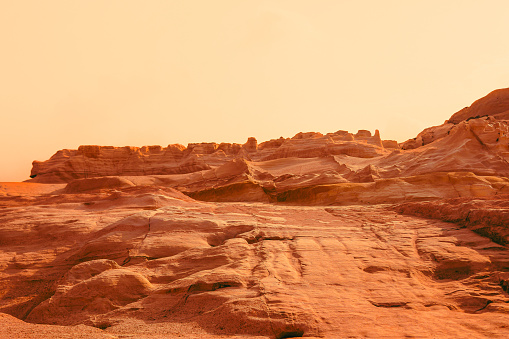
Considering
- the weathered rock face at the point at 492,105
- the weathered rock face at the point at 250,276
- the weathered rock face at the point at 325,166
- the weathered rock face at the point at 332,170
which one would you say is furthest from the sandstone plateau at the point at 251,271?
the weathered rock face at the point at 492,105

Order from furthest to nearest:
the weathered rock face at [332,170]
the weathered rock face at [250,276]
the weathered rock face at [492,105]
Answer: the weathered rock face at [492,105] < the weathered rock face at [332,170] < the weathered rock face at [250,276]

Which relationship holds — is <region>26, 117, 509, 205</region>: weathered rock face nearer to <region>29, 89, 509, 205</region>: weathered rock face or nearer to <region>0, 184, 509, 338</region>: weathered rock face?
<region>29, 89, 509, 205</region>: weathered rock face

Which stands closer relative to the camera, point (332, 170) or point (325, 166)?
point (332, 170)

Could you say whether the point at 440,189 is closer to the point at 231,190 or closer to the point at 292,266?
the point at 231,190

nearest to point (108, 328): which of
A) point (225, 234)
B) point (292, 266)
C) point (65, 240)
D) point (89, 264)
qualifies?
point (89, 264)

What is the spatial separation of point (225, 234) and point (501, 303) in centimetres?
565

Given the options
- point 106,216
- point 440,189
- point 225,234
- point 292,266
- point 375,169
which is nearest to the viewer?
point 292,266

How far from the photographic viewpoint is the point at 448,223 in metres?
9.48

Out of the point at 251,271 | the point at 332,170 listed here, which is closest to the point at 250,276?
the point at 251,271

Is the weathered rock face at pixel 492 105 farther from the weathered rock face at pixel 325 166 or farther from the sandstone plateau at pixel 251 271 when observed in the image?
the sandstone plateau at pixel 251 271

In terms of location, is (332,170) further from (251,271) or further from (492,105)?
(492,105)

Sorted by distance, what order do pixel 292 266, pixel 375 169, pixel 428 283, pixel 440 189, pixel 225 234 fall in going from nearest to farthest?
pixel 428 283 < pixel 292 266 < pixel 225 234 < pixel 440 189 < pixel 375 169

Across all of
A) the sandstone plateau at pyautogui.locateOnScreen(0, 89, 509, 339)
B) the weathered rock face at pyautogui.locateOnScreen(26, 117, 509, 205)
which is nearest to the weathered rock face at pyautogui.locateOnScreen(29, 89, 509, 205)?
the weathered rock face at pyautogui.locateOnScreen(26, 117, 509, 205)

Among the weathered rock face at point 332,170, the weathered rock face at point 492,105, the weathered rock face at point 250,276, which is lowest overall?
the weathered rock face at point 250,276
